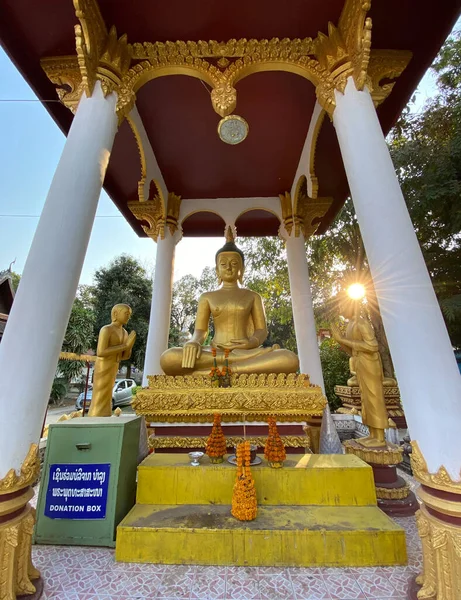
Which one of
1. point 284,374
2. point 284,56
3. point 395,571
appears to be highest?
point 284,56

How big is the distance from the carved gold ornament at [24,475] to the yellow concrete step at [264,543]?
0.69 m

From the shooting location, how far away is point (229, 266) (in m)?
5.58

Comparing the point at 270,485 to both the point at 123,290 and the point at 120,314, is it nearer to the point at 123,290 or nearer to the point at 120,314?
the point at 120,314

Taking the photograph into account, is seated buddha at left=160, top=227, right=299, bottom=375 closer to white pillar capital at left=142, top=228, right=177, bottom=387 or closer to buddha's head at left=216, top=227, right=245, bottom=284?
buddha's head at left=216, top=227, right=245, bottom=284

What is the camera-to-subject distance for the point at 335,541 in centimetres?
208

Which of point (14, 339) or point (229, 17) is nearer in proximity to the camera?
point (14, 339)

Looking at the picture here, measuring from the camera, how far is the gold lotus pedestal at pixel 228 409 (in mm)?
3648

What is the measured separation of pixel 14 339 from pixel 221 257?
12.5 ft

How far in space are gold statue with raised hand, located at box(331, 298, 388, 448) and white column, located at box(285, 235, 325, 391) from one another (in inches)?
75.1

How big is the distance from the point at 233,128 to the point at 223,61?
0.76 metres

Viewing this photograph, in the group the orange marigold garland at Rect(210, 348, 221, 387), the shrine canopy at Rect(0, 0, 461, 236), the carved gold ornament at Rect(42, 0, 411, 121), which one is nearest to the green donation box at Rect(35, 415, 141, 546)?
the orange marigold garland at Rect(210, 348, 221, 387)

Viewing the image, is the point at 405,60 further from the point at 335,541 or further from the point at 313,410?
the point at 335,541

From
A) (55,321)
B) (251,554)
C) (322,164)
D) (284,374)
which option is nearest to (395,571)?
(251,554)

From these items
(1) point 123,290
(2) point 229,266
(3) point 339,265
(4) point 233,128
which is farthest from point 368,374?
(1) point 123,290
